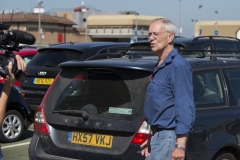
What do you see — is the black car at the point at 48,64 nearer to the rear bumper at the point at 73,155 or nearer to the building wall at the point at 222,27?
the rear bumper at the point at 73,155

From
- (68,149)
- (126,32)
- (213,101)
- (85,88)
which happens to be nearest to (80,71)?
Answer: (85,88)

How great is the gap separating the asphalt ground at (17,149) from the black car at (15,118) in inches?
5.9

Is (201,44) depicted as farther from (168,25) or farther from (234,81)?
(168,25)

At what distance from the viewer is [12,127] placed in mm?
10297

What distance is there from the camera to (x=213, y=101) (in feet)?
19.3

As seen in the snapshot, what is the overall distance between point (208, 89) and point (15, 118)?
542 cm

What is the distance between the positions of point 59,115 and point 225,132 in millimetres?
1712

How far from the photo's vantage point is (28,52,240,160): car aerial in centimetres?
540

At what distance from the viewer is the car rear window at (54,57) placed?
12.1m

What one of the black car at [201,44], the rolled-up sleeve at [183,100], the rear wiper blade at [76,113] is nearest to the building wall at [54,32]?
the black car at [201,44]

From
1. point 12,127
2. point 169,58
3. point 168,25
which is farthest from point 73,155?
point 12,127

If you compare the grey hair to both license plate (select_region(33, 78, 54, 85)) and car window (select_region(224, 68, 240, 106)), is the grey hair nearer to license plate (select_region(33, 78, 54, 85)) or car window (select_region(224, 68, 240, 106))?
car window (select_region(224, 68, 240, 106))

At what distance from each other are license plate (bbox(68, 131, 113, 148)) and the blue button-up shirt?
940 millimetres

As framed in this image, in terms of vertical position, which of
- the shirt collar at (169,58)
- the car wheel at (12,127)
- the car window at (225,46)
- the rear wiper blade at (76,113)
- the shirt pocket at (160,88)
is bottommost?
the car wheel at (12,127)
